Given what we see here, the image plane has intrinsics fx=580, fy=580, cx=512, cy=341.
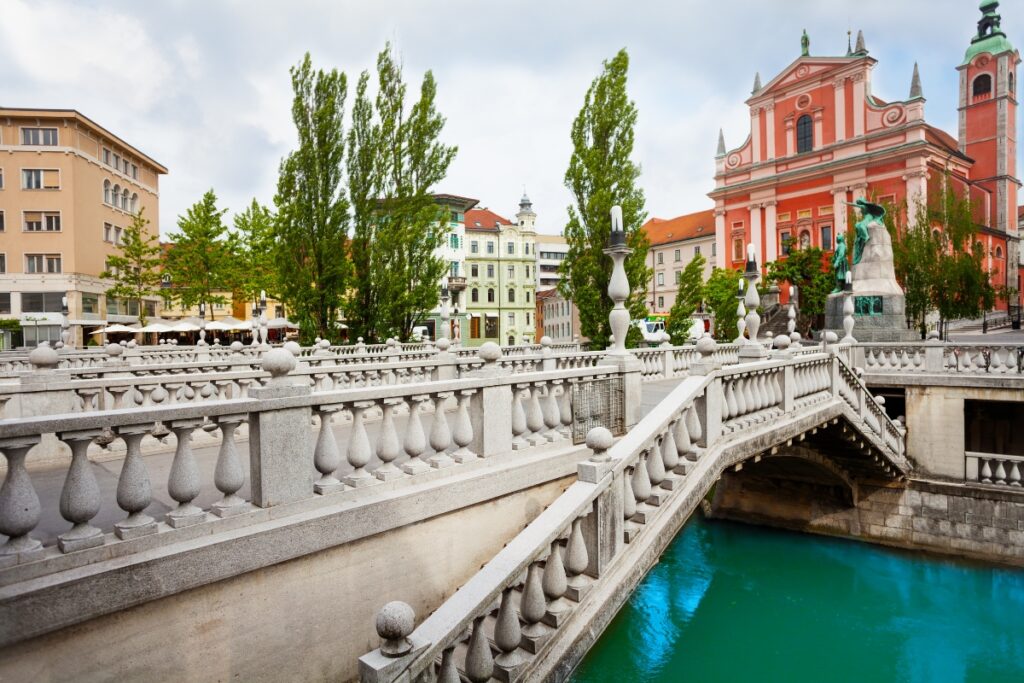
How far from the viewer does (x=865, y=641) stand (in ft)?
33.2

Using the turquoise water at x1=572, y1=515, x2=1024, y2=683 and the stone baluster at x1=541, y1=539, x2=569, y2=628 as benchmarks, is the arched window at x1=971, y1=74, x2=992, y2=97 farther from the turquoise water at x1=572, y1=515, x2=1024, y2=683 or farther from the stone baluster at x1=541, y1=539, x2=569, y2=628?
the stone baluster at x1=541, y1=539, x2=569, y2=628

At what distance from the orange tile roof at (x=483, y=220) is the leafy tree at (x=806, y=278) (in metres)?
38.4

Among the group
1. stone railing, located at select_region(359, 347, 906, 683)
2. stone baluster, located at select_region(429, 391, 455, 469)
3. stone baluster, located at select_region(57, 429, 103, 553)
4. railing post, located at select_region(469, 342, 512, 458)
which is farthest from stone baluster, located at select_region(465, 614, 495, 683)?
stone baluster, located at select_region(57, 429, 103, 553)

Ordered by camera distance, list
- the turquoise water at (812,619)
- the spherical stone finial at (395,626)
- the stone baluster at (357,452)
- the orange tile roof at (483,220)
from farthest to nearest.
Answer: the orange tile roof at (483,220) → the turquoise water at (812,619) → the stone baluster at (357,452) → the spherical stone finial at (395,626)

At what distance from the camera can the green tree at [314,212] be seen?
20.1 meters

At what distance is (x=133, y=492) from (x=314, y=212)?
18416 millimetres

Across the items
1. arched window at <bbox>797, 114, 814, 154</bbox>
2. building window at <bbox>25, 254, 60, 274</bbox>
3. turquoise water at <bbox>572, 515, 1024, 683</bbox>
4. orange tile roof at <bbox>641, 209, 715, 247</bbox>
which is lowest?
turquoise water at <bbox>572, 515, 1024, 683</bbox>

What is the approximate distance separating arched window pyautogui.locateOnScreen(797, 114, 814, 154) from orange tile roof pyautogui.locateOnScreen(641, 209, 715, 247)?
17478mm

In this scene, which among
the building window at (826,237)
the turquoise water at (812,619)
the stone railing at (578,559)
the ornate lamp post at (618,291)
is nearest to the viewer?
the stone railing at (578,559)

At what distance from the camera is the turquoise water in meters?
9.18

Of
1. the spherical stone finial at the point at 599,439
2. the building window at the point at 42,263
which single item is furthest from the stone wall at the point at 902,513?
the building window at the point at 42,263

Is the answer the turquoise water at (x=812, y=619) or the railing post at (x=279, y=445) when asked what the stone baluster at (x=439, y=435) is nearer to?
the railing post at (x=279, y=445)

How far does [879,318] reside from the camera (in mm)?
19719

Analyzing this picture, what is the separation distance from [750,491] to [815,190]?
121 feet
